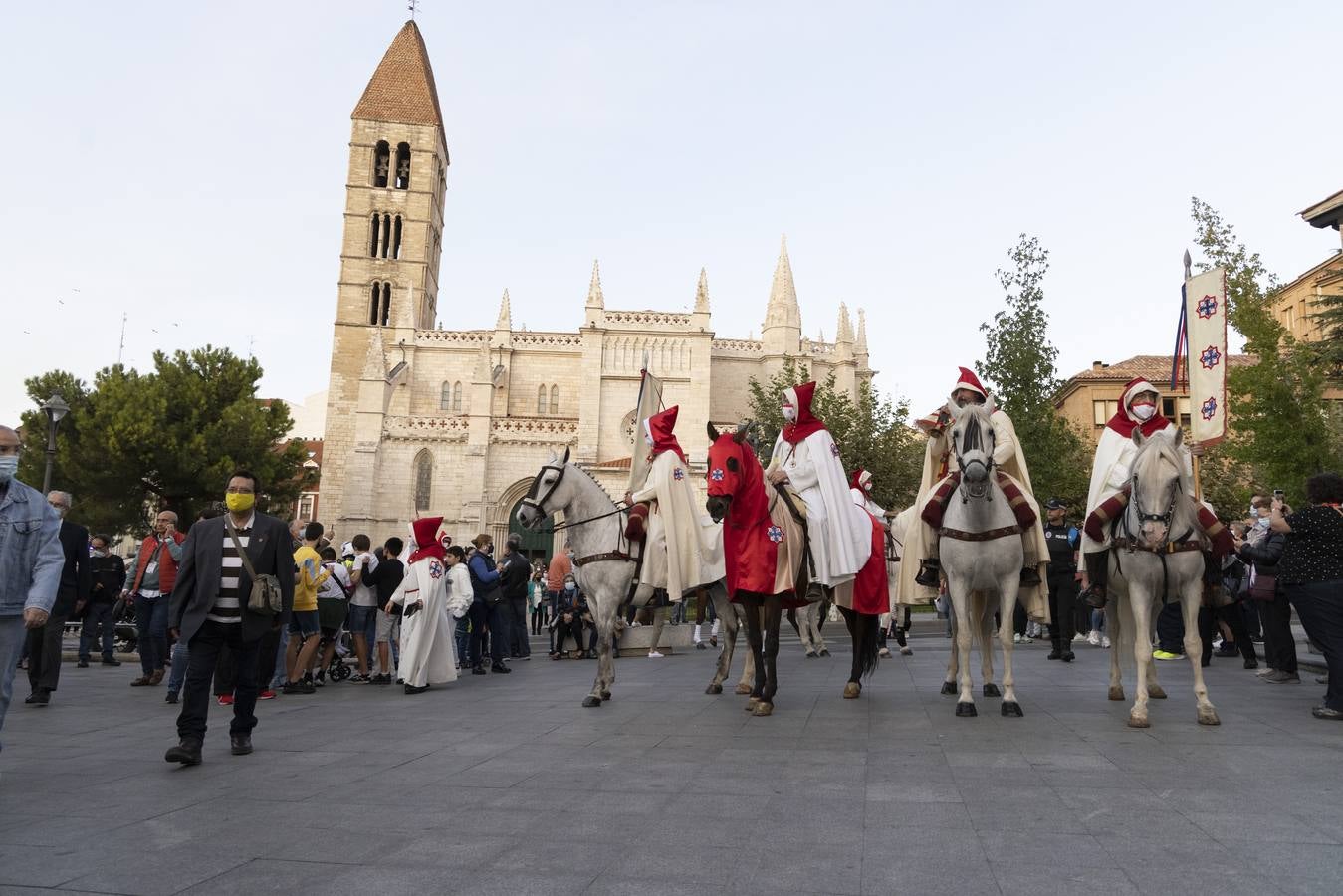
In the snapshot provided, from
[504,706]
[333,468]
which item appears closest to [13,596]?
[504,706]

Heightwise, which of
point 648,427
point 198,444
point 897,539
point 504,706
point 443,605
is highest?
point 198,444

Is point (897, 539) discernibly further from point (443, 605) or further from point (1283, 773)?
point (1283, 773)

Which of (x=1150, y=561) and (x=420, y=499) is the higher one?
(x=420, y=499)

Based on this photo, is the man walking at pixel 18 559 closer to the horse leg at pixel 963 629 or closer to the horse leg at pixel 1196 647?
the horse leg at pixel 963 629

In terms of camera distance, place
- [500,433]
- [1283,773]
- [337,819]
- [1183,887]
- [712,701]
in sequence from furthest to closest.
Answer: [500,433]
[712,701]
[1283,773]
[337,819]
[1183,887]

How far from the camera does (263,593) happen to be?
5938mm

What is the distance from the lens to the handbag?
5.93 metres

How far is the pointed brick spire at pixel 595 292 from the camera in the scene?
4769 centimetres

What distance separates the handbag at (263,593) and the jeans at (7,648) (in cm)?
124

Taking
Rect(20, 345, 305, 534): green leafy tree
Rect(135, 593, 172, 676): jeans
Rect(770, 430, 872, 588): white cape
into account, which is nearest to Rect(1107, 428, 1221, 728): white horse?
Rect(770, 430, 872, 588): white cape

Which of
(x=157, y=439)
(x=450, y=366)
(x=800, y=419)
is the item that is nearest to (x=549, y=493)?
(x=800, y=419)

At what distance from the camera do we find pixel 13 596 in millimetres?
5172

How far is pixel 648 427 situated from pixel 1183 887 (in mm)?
6829

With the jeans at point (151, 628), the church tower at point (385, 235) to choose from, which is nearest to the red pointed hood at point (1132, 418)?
the jeans at point (151, 628)
